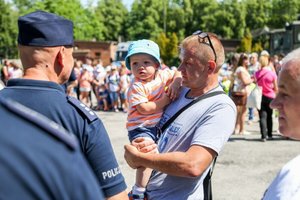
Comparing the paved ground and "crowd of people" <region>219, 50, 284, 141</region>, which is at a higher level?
"crowd of people" <region>219, 50, 284, 141</region>

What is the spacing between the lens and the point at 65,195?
3.47 ft

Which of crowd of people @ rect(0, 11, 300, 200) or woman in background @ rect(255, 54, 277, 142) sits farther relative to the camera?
woman in background @ rect(255, 54, 277, 142)

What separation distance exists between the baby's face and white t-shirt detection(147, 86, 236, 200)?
64cm

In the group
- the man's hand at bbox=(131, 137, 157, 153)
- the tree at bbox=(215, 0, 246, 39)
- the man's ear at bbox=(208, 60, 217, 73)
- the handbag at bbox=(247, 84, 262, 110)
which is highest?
the man's ear at bbox=(208, 60, 217, 73)

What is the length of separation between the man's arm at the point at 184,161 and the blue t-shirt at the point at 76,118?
15.8 inches

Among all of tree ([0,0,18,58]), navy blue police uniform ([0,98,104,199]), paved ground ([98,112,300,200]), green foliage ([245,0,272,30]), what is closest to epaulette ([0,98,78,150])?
navy blue police uniform ([0,98,104,199])

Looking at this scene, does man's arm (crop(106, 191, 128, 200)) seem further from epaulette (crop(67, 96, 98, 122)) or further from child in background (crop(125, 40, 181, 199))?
child in background (crop(125, 40, 181, 199))

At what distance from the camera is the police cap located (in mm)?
2297

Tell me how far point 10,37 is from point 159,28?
24.7m

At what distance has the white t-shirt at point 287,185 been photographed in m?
1.55

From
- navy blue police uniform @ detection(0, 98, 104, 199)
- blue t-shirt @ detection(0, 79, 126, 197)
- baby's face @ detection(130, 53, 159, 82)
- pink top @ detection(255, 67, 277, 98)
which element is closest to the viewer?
navy blue police uniform @ detection(0, 98, 104, 199)

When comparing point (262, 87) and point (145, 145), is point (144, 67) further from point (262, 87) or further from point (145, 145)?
point (262, 87)

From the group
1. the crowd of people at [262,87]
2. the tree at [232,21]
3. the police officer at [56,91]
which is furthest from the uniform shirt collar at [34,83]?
the tree at [232,21]

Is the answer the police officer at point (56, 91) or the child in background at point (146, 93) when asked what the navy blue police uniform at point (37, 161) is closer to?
the police officer at point (56, 91)
